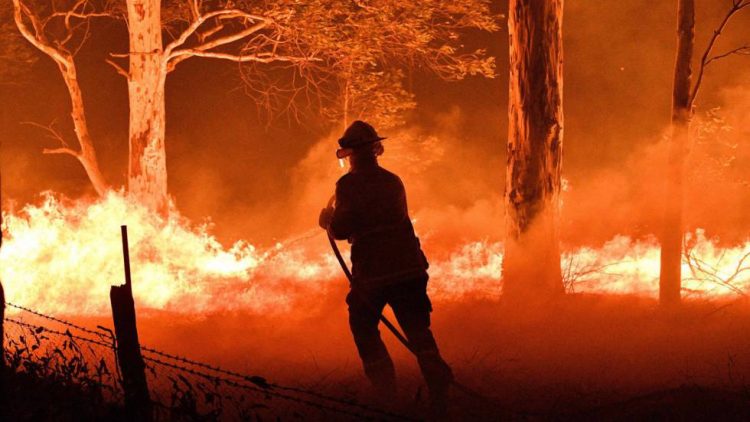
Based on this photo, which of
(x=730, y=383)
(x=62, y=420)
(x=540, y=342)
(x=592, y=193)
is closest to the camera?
(x=62, y=420)

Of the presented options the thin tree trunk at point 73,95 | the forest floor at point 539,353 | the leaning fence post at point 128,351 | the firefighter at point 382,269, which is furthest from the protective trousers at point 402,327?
the thin tree trunk at point 73,95

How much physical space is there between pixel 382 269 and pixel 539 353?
9.53 feet

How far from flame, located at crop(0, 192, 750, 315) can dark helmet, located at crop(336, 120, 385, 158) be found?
187 inches

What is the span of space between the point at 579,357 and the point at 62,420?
195 inches

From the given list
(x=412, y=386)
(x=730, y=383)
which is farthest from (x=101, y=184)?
(x=730, y=383)

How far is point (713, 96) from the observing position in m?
14.9

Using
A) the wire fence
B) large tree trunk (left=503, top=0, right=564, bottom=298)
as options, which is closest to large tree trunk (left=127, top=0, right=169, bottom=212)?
the wire fence

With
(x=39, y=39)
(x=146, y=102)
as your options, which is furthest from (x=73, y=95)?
(x=146, y=102)

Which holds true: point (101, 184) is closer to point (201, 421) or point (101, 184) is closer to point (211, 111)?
point (211, 111)

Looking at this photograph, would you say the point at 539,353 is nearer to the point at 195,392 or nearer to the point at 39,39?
the point at 195,392

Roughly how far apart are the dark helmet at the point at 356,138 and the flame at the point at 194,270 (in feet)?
15.6

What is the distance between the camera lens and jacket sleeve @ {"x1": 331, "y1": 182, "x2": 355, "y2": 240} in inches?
227

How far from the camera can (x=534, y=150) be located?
8.86 metres

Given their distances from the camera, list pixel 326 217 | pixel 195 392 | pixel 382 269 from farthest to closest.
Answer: pixel 326 217
pixel 382 269
pixel 195 392
